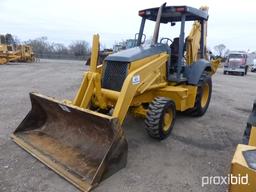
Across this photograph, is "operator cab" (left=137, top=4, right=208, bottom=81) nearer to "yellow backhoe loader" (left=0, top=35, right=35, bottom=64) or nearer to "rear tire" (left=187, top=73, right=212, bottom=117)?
"rear tire" (left=187, top=73, right=212, bottom=117)

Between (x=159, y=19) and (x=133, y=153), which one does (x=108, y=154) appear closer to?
(x=133, y=153)

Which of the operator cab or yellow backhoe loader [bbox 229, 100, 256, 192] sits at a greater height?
the operator cab

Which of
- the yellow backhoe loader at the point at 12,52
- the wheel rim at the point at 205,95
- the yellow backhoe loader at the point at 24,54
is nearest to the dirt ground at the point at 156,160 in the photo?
the wheel rim at the point at 205,95

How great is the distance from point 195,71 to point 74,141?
3.27 meters

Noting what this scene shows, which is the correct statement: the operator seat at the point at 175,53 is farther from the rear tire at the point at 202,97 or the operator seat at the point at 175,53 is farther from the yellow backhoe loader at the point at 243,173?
the yellow backhoe loader at the point at 243,173

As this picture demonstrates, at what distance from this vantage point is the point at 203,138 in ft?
18.4

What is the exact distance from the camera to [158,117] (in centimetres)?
479

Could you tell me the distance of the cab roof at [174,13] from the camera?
587 centimetres

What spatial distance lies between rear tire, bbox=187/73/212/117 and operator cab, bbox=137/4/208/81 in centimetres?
72

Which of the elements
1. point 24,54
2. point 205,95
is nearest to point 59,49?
point 24,54

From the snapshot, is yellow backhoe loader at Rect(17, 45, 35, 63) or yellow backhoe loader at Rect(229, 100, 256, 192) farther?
yellow backhoe loader at Rect(17, 45, 35, 63)

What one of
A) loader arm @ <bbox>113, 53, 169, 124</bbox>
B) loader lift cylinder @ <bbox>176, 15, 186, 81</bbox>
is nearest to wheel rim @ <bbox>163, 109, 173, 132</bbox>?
loader arm @ <bbox>113, 53, 169, 124</bbox>

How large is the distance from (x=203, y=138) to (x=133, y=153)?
1.64m

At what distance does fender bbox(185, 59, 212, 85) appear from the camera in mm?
6387
